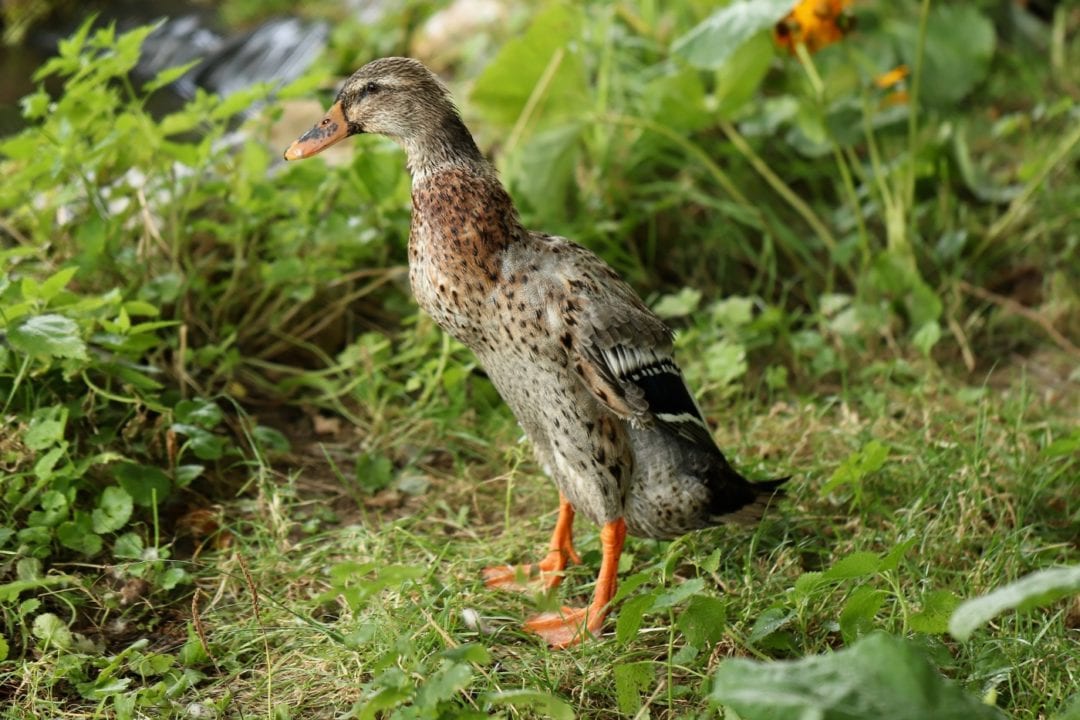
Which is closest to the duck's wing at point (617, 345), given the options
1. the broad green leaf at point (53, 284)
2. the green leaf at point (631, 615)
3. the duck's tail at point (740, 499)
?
the duck's tail at point (740, 499)

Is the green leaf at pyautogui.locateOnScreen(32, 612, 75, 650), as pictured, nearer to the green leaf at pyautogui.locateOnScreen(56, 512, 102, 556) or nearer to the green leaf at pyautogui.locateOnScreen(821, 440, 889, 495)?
the green leaf at pyautogui.locateOnScreen(56, 512, 102, 556)

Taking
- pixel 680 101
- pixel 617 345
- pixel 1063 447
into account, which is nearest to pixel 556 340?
pixel 617 345

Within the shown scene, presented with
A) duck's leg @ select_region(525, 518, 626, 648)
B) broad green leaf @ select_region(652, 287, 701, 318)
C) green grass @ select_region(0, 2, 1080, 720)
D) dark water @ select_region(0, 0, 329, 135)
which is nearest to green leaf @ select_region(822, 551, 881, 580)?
green grass @ select_region(0, 2, 1080, 720)

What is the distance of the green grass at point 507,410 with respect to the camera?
241cm

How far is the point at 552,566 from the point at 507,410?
0.76 m

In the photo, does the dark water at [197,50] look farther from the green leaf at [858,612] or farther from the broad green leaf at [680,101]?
the green leaf at [858,612]

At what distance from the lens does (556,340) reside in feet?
7.95

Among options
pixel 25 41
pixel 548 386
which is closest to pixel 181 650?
pixel 548 386

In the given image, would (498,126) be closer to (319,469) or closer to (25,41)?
(319,469)

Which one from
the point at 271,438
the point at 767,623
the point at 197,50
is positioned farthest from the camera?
the point at 197,50

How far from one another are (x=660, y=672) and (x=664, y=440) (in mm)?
491

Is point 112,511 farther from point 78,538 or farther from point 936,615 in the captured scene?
point 936,615

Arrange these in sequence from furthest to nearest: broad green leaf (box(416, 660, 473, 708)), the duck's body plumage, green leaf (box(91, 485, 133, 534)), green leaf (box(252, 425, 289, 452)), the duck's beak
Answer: green leaf (box(252, 425, 289, 452)) → green leaf (box(91, 485, 133, 534)) → the duck's beak → the duck's body plumage → broad green leaf (box(416, 660, 473, 708))

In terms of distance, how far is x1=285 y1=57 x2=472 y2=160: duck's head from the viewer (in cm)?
258
